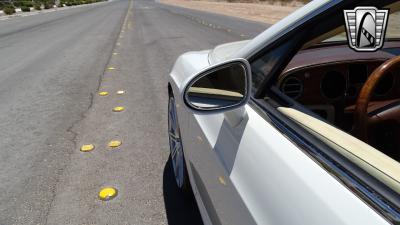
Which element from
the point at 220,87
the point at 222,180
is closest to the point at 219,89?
the point at 220,87

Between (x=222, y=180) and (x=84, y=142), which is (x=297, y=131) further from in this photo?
(x=84, y=142)

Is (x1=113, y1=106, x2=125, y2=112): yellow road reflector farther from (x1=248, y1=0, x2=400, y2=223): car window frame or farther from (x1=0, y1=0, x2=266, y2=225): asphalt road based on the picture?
(x1=248, y1=0, x2=400, y2=223): car window frame

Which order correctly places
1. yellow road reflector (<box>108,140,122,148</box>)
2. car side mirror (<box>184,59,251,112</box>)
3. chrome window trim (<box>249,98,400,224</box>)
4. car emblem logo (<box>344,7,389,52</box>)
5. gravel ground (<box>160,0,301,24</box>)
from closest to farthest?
1. chrome window trim (<box>249,98,400,224</box>)
2. car emblem logo (<box>344,7,389,52</box>)
3. car side mirror (<box>184,59,251,112</box>)
4. yellow road reflector (<box>108,140,122,148</box>)
5. gravel ground (<box>160,0,301,24</box>)

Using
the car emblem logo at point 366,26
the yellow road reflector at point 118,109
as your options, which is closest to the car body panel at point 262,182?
the car emblem logo at point 366,26

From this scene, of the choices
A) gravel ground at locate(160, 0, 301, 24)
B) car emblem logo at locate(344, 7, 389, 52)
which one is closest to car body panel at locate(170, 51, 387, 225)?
car emblem logo at locate(344, 7, 389, 52)

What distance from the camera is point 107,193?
122 inches

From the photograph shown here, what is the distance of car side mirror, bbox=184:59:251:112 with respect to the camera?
149 centimetres

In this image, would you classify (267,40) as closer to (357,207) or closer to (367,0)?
(367,0)

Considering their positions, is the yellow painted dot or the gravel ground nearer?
the yellow painted dot

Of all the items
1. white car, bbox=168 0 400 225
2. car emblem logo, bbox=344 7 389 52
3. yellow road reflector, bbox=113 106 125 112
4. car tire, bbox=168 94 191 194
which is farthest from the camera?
yellow road reflector, bbox=113 106 125 112

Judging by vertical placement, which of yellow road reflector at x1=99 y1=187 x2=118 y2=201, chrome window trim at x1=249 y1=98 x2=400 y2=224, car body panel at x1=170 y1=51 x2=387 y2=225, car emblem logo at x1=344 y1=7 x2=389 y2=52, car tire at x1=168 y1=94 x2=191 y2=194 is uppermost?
car emblem logo at x1=344 y1=7 x2=389 y2=52

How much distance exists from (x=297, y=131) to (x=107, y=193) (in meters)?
2.27

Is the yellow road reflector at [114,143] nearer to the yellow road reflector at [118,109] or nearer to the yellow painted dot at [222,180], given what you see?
the yellow road reflector at [118,109]

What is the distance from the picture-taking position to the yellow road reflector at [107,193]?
3.04 m
